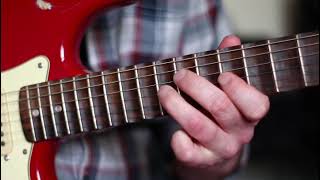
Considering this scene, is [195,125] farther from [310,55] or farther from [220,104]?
[310,55]

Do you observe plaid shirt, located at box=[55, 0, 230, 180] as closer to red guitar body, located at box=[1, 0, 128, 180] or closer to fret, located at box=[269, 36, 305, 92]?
red guitar body, located at box=[1, 0, 128, 180]

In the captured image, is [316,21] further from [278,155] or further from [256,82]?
[256,82]

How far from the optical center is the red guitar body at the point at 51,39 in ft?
2.21

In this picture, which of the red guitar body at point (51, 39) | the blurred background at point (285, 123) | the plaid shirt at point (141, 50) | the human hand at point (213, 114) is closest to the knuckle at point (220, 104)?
the human hand at point (213, 114)

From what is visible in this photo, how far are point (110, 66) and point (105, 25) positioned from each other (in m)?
0.07

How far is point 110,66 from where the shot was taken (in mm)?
835

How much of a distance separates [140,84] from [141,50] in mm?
246

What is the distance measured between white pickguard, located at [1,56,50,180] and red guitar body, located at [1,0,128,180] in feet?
0.03

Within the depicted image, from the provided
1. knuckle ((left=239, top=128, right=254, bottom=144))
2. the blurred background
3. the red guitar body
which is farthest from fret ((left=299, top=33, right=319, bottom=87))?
the blurred background

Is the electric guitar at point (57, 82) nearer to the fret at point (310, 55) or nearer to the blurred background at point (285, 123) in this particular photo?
the fret at point (310, 55)

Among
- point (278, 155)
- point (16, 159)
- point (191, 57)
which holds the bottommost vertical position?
point (278, 155)

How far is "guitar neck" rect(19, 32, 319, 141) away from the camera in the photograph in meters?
0.50

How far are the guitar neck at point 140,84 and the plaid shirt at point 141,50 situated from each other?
5.8 inches

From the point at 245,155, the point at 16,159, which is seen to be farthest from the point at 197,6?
the point at 16,159
